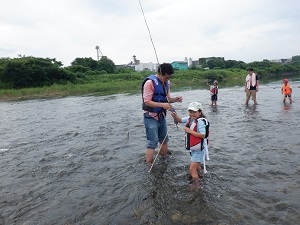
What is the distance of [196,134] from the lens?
5.03 m

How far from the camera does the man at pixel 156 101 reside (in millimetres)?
5590

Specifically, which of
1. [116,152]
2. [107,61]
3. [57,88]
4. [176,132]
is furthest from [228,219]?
[107,61]

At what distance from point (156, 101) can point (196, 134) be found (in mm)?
1364

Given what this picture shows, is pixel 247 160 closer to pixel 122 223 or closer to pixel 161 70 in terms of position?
pixel 161 70

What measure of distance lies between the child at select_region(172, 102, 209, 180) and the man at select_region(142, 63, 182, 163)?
0.57 meters

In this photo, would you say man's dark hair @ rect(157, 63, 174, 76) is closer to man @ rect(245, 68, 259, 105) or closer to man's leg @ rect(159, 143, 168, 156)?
man's leg @ rect(159, 143, 168, 156)

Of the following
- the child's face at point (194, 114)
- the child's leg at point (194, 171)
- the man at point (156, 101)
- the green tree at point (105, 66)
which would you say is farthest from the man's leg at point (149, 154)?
the green tree at point (105, 66)

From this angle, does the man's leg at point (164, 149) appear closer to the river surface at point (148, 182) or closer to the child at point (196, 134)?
the river surface at point (148, 182)

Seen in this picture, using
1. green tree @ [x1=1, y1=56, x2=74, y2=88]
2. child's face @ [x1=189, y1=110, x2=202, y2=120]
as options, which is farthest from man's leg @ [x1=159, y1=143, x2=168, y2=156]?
green tree @ [x1=1, y1=56, x2=74, y2=88]

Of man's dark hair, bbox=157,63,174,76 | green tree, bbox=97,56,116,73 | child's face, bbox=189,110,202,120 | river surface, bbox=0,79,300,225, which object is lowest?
river surface, bbox=0,79,300,225

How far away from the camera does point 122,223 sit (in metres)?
4.00

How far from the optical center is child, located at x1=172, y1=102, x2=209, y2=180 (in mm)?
5086

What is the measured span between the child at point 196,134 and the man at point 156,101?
0.57m

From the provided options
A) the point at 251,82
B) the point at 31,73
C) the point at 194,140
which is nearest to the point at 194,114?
the point at 194,140
